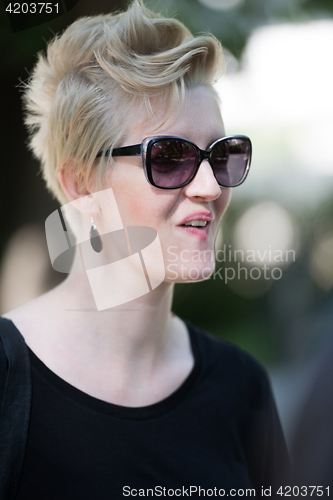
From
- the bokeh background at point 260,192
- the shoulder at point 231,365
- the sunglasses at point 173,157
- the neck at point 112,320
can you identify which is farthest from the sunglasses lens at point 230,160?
the shoulder at point 231,365

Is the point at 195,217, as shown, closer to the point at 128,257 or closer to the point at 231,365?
the point at 128,257

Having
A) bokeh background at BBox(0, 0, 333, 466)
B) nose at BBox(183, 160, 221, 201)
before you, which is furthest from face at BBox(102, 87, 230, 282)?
bokeh background at BBox(0, 0, 333, 466)

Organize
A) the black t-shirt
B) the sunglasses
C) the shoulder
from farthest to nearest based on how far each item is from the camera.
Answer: the shoulder
the sunglasses
the black t-shirt

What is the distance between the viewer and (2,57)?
1.38m

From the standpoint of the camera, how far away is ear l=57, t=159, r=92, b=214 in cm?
115

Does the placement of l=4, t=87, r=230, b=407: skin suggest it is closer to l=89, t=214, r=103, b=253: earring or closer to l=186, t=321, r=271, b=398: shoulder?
l=89, t=214, r=103, b=253: earring

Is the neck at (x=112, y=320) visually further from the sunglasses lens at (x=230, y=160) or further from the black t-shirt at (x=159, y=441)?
the sunglasses lens at (x=230, y=160)

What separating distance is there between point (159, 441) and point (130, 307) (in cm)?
38

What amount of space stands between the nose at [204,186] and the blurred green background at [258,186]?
1.19 feet

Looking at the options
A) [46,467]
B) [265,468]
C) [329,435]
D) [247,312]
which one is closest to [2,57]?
[46,467]

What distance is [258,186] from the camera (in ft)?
7.54

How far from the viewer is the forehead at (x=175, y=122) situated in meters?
1.07

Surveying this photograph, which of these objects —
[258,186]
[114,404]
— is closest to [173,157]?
[114,404]

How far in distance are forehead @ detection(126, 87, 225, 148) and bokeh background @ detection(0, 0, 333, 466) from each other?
0.24 m
